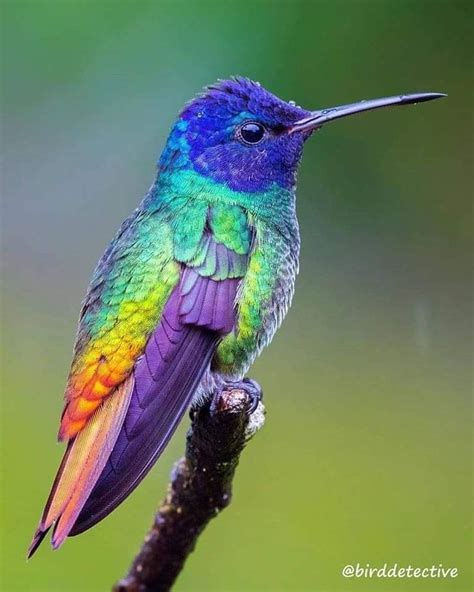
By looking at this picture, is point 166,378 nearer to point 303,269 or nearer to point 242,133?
point 242,133

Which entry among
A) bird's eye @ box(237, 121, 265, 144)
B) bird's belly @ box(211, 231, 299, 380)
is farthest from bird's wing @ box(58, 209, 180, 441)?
bird's eye @ box(237, 121, 265, 144)

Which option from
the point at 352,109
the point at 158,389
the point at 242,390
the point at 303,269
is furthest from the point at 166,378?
the point at 303,269

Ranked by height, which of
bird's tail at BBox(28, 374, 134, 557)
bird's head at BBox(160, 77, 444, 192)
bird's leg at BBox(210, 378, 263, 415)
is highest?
bird's head at BBox(160, 77, 444, 192)

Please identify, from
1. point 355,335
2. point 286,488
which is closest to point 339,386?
point 355,335

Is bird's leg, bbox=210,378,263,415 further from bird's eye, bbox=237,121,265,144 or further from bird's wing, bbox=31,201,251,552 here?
bird's eye, bbox=237,121,265,144

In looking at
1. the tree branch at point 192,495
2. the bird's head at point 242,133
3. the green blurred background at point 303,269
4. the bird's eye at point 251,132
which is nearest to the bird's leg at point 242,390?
the tree branch at point 192,495
